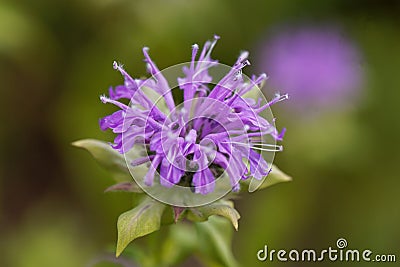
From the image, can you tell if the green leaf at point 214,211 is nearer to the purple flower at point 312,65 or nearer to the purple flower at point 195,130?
the purple flower at point 195,130

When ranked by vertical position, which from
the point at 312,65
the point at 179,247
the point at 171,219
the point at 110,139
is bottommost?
the point at 179,247

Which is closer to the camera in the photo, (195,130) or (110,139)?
(195,130)

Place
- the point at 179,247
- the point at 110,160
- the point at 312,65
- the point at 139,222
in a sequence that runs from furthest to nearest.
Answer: the point at 312,65 → the point at 179,247 → the point at 110,160 → the point at 139,222

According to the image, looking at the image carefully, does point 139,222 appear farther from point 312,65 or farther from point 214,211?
point 312,65

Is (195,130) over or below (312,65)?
below

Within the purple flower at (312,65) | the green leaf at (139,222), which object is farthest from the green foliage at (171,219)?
the purple flower at (312,65)

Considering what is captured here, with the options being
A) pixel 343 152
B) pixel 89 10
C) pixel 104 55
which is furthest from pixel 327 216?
pixel 89 10

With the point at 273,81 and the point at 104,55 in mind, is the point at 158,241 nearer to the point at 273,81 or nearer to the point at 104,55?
the point at 104,55

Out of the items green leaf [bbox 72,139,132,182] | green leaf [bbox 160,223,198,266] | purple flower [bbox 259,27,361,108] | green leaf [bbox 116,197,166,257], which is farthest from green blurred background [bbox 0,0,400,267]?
green leaf [bbox 116,197,166,257]

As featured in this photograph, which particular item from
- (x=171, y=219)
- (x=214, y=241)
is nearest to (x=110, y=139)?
(x=214, y=241)
